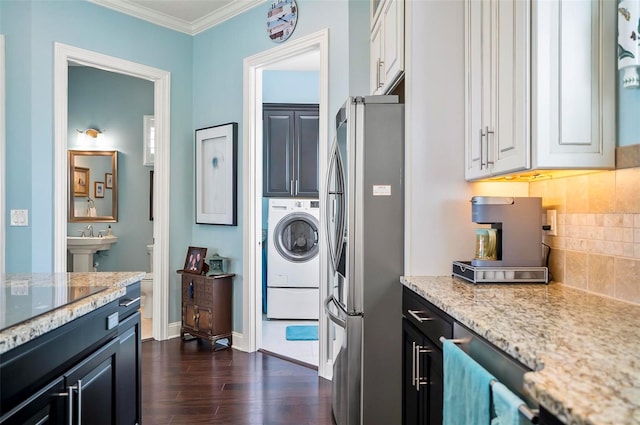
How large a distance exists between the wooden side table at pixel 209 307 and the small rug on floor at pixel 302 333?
0.63 metres

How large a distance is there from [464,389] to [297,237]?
3691mm

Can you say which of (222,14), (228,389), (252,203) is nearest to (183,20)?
(222,14)

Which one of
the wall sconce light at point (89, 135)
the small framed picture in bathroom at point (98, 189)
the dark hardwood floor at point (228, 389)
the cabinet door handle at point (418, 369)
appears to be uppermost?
the wall sconce light at point (89, 135)

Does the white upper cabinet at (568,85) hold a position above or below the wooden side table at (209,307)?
above

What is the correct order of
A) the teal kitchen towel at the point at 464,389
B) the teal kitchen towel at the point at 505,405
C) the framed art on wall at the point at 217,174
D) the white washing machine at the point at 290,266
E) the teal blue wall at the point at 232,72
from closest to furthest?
the teal kitchen towel at the point at 505,405 → the teal kitchen towel at the point at 464,389 → the teal blue wall at the point at 232,72 → the framed art on wall at the point at 217,174 → the white washing machine at the point at 290,266

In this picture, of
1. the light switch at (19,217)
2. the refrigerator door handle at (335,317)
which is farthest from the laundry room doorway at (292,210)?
the light switch at (19,217)

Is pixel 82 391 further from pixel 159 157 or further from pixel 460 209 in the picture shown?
pixel 159 157

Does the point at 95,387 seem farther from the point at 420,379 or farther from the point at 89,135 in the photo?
the point at 89,135

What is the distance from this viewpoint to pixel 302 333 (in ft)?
14.0

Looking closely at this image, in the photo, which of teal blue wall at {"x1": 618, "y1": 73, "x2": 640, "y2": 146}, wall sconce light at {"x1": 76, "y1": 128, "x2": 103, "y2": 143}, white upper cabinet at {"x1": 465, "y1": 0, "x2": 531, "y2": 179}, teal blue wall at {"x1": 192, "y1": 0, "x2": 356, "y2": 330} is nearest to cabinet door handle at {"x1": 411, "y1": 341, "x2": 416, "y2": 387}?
white upper cabinet at {"x1": 465, "y1": 0, "x2": 531, "y2": 179}

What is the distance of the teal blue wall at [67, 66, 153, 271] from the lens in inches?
207

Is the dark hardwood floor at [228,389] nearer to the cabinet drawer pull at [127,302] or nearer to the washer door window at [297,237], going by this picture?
the cabinet drawer pull at [127,302]

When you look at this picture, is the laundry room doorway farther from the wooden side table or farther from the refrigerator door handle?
the refrigerator door handle

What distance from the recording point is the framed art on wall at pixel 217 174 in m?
3.86
